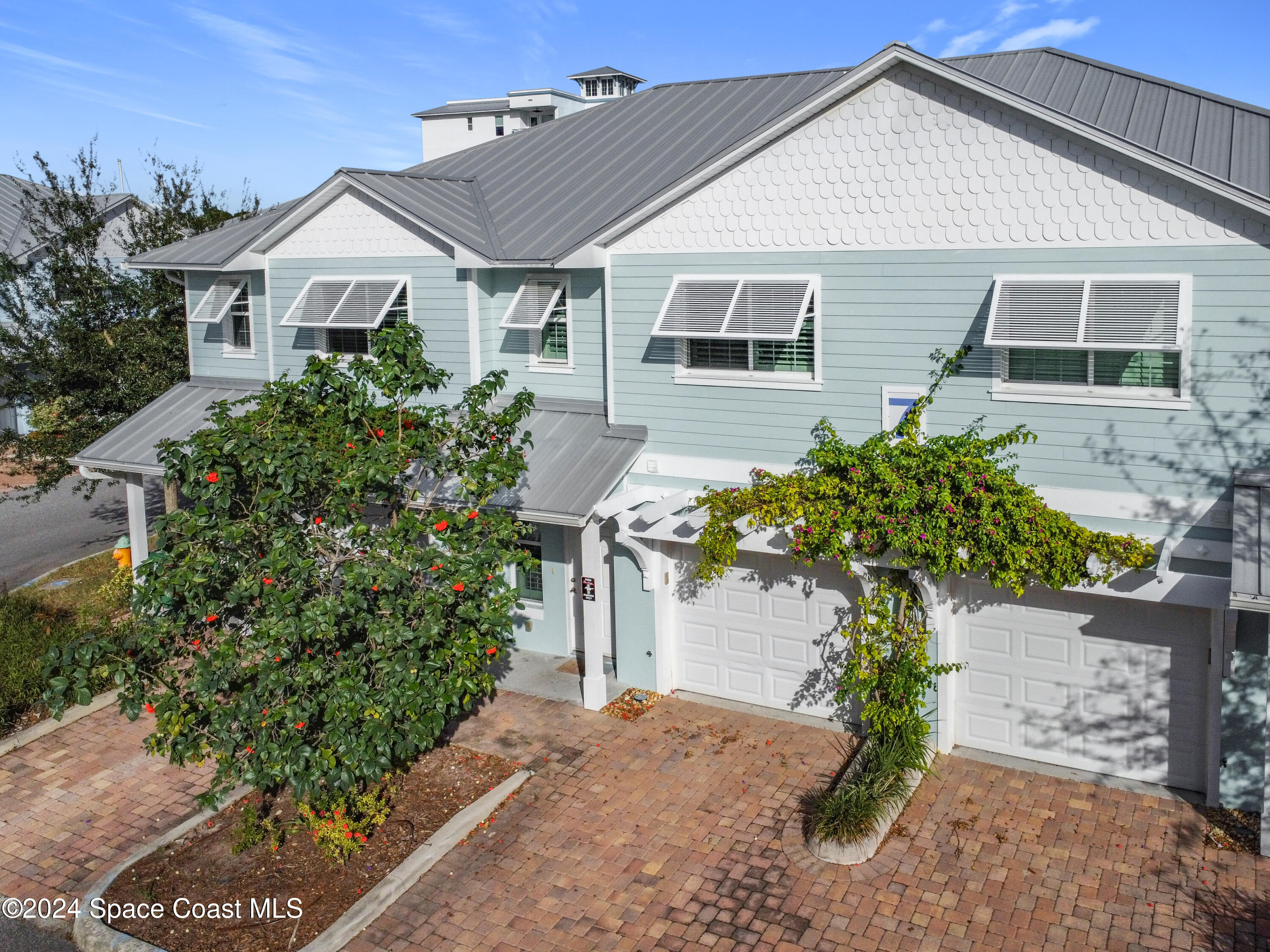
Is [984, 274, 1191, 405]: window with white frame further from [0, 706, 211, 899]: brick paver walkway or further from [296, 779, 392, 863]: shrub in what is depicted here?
[0, 706, 211, 899]: brick paver walkway

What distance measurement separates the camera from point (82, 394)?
19.7 meters

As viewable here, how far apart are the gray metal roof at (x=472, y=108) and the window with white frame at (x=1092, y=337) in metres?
33.6

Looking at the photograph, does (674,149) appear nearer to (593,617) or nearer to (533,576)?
(533,576)

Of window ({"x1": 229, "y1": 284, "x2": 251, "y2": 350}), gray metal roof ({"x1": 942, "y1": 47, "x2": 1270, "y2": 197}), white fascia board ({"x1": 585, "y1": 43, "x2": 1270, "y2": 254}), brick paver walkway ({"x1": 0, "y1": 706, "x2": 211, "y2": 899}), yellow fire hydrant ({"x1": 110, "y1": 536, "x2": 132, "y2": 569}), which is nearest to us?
white fascia board ({"x1": 585, "y1": 43, "x2": 1270, "y2": 254})

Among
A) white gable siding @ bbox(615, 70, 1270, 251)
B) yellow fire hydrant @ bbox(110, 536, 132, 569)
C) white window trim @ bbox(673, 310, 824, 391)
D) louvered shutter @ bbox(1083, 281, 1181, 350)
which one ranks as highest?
white gable siding @ bbox(615, 70, 1270, 251)

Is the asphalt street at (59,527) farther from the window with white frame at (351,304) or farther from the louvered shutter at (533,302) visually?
the louvered shutter at (533,302)

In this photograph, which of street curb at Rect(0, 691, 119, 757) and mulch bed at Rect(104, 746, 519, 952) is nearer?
mulch bed at Rect(104, 746, 519, 952)

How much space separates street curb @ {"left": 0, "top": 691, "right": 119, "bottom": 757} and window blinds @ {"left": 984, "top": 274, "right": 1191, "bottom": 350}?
426 inches

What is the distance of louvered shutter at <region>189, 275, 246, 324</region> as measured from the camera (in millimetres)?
17875

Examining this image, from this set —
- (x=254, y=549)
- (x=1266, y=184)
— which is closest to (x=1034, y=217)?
(x=1266, y=184)

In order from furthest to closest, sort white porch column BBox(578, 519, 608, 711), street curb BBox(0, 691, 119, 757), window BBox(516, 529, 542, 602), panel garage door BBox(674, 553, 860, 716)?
window BBox(516, 529, 542, 602) < white porch column BBox(578, 519, 608, 711) < street curb BBox(0, 691, 119, 757) < panel garage door BBox(674, 553, 860, 716)

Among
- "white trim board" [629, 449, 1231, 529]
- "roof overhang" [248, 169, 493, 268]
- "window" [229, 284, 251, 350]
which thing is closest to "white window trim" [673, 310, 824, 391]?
"white trim board" [629, 449, 1231, 529]

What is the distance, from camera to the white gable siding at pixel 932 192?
1071 centimetres

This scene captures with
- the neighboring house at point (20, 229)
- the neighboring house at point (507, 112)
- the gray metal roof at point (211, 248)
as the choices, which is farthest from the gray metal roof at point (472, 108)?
the gray metal roof at point (211, 248)
